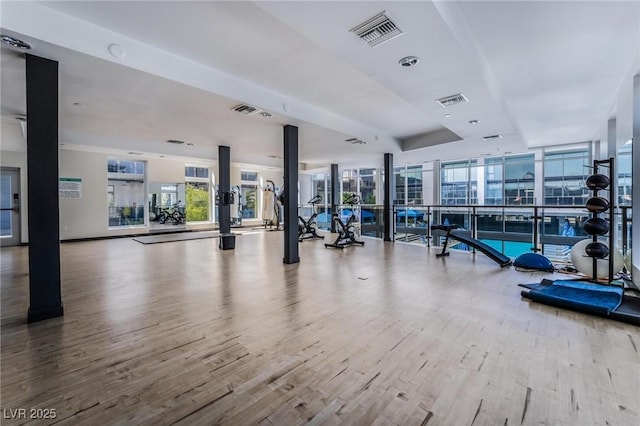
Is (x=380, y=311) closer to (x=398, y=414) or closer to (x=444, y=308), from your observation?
(x=444, y=308)

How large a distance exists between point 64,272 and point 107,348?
403cm

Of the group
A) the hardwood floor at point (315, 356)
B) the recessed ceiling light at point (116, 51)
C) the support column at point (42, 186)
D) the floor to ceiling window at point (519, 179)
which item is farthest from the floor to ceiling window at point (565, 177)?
the support column at point (42, 186)

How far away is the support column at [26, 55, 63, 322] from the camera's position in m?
3.17

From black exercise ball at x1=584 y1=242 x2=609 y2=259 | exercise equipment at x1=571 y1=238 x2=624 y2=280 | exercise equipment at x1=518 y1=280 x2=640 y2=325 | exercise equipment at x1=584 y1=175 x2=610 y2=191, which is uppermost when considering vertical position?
exercise equipment at x1=584 y1=175 x2=610 y2=191

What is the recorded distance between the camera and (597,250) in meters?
4.53

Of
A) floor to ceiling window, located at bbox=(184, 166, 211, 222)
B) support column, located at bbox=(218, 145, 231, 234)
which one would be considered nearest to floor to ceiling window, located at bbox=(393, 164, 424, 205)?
support column, located at bbox=(218, 145, 231, 234)

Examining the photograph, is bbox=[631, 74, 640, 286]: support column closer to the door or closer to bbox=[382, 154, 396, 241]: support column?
bbox=[382, 154, 396, 241]: support column

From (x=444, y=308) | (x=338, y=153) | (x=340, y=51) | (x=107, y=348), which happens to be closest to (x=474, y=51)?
(x=340, y=51)

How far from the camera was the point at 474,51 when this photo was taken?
350 centimetres

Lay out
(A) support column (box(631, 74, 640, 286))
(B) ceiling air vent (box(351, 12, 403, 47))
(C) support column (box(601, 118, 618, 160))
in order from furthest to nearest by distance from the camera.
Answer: (C) support column (box(601, 118, 618, 160))
(A) support column (box(631, 74, 640, 286))
(B) ceiling air vent (box(351, 12, 403, 47))

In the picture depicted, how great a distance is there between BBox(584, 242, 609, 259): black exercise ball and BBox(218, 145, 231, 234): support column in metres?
7.89

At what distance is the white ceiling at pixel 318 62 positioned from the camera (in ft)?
9.47

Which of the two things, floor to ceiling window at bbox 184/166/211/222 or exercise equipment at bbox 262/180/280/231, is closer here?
floor to ceiling window at bbox 184/166/211/222

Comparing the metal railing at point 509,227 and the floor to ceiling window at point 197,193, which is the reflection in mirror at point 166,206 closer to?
the floor to ceiling window at point 197,193
